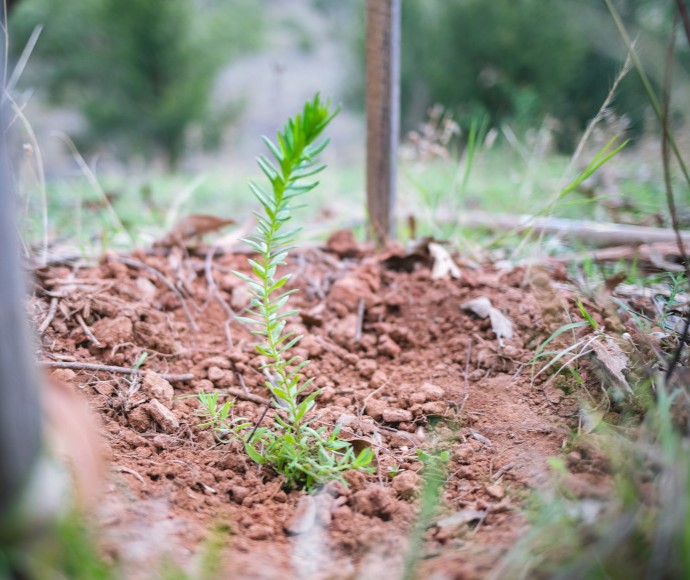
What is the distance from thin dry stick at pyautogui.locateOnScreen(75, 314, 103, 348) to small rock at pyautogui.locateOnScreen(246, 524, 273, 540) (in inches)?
29.7

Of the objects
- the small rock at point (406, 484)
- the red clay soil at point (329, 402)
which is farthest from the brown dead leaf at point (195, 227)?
the small rock at point (406, 484)

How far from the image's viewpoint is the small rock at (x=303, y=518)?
102cm

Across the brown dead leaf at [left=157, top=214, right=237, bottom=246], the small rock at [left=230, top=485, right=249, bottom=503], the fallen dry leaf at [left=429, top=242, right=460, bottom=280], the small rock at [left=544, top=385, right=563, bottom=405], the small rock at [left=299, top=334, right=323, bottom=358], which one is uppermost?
the brown dead leaf at [left=157, top=214, right=237, bottom=246]

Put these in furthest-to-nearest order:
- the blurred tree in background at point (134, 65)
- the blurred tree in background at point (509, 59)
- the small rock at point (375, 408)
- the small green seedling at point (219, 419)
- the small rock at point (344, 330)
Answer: the blurred tree in background at point (134, 65)
the blurred tree in background at point (509, 59)
the small rock at point (344, 330)
the small rock at point (375, 408)
the small green seedling at point (219, 419)

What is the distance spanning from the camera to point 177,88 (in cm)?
1137

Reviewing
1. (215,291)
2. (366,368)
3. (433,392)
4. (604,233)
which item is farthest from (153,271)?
(604,233)

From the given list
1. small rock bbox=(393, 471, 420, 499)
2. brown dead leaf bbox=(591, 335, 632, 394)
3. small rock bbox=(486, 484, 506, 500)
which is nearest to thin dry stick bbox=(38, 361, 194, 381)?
small rock bbox=(393, 471, 420, 499)

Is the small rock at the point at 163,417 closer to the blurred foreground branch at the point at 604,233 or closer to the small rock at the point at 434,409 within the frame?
the small rock at the point at 434,409

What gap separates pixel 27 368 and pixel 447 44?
10.3 metres

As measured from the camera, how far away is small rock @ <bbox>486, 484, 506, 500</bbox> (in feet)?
3.52

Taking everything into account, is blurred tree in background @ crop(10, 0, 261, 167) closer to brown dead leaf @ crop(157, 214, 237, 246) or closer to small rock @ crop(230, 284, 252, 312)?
brown dead leaf @ crop(157, 214, 237, 246)

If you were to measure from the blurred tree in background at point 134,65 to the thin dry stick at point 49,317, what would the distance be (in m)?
10.4

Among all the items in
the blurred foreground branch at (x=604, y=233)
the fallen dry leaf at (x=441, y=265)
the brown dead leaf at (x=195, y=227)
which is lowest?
the fallen dry leaf at (x=441, y=265)

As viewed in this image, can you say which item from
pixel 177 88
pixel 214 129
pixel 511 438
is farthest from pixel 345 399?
pixel 214 129
